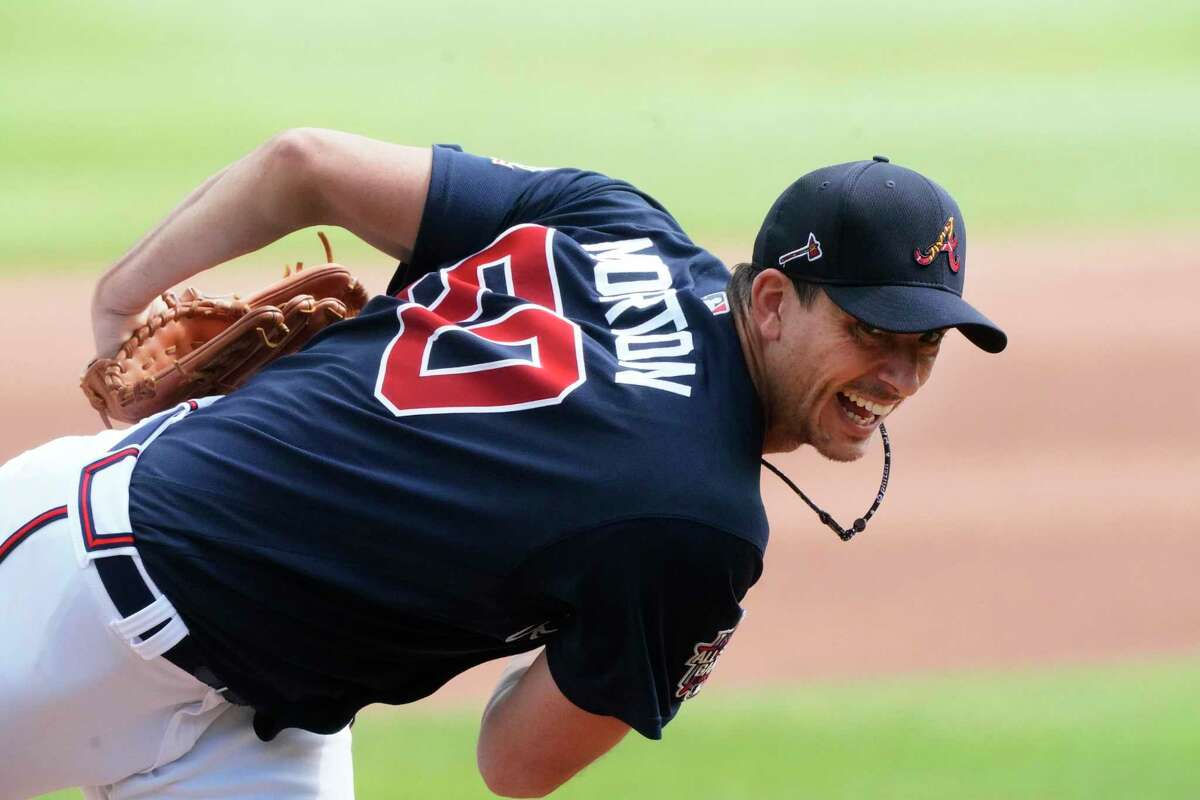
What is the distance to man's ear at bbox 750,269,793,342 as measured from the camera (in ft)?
3.91

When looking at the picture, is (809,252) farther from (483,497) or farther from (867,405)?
(483,497)

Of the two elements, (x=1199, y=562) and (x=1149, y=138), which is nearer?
(x=1199, y=562)

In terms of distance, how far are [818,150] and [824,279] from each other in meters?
1.82

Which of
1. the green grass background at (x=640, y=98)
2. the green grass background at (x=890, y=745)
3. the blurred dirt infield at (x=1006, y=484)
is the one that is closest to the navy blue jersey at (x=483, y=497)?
the green grass background at (x=890, y=745)

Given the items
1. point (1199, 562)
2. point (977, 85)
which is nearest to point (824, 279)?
point (1199, 562)

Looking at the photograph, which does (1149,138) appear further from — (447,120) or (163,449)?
(163,449)

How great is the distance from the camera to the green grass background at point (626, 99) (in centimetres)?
286

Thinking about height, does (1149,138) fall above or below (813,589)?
above

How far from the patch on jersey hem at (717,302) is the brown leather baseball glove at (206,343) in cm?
37

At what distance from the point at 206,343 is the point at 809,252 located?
0.58 metres

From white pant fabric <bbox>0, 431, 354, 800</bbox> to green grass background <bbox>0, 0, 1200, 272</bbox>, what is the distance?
163cm

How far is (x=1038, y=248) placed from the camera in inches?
114

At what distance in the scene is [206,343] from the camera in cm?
139

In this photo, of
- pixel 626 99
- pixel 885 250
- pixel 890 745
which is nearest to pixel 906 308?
pixel 885 250
